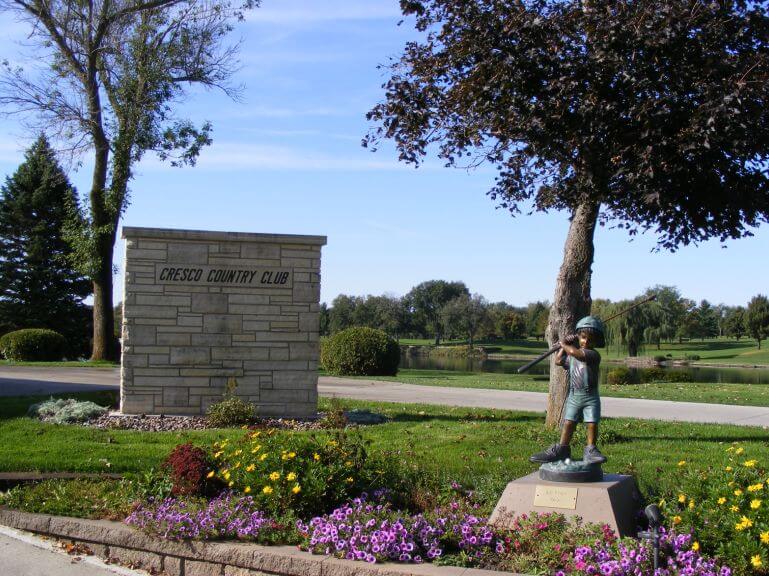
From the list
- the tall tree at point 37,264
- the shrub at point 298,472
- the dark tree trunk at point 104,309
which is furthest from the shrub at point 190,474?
the tall tree at point 37,264

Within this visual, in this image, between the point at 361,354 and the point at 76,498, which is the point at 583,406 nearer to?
the point at 76,498

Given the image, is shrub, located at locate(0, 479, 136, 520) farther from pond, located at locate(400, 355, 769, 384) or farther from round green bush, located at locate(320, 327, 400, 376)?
pond, located at locate(400, 355, 769, 384)

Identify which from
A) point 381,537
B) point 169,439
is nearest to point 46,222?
point 169,439

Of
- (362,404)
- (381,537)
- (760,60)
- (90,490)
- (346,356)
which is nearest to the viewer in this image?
(381,537)

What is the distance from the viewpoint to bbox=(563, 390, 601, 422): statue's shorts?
5.94 meters

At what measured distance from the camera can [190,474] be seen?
6.36m

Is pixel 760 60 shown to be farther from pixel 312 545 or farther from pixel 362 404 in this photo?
pixel 362 404

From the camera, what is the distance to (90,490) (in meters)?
6.83

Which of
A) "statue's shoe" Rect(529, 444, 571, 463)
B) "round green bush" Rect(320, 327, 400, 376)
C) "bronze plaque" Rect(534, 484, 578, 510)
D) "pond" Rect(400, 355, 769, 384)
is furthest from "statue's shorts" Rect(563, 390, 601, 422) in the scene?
"pond" Rect(400, 355, 769, 384)

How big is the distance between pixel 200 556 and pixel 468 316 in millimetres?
80820

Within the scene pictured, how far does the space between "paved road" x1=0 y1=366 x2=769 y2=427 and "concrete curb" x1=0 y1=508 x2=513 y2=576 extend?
9.09m

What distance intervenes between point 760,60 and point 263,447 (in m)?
6.27

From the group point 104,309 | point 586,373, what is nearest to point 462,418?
point 586,373

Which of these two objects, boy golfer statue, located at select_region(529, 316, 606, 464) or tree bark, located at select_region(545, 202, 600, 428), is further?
tree bark, located at select_region(545, 202, 600, 428)
